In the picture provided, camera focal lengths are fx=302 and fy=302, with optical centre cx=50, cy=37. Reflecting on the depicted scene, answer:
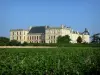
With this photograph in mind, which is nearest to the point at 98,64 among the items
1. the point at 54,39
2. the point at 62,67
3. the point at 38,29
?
the point at 62,67

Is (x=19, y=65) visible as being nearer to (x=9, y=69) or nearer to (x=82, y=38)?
(x=9, y=69)

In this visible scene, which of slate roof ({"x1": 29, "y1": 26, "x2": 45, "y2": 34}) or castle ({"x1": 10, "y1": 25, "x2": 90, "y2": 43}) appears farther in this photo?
slate roof ({"x1": 29, "y1": 26, "x2": 45, "y2": 34})

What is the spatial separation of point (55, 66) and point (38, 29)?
143434 mm

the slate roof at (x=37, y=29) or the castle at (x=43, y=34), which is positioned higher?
the slate roof at (x=37, y=29)

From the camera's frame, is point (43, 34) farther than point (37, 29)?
No

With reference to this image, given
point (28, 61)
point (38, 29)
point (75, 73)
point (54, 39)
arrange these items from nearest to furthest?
point (75, 73) < point (28, 61) < point (54, 39) < point (38, 29)

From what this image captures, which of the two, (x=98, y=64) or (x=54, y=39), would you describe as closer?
(x=98, y=64)

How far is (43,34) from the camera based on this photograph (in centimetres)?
15088

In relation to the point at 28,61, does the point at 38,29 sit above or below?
above

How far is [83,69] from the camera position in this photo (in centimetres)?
1240

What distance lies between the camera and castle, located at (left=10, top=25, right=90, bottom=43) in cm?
14638

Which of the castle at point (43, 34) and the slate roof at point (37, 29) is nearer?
Result: the castle at point (43, 34)

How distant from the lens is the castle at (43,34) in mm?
146375

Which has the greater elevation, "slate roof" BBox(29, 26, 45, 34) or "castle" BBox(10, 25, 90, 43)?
"slate roof" BBox(29, 26, 45, 34)
